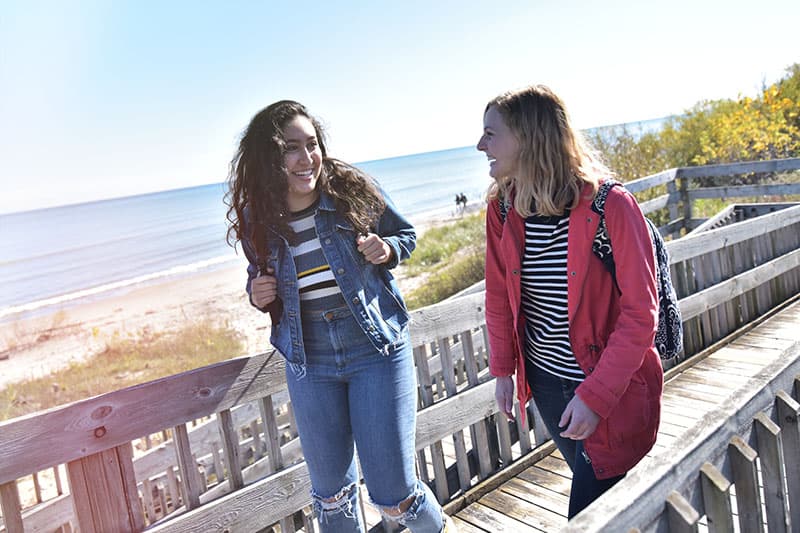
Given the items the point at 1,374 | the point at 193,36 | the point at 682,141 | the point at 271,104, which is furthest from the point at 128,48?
the point at 271,104

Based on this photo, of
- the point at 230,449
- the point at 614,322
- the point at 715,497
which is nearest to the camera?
the point at 715,497

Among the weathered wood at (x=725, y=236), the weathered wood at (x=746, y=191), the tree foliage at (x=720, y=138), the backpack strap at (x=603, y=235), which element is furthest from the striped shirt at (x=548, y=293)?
the tree foliage at (x=720, y=138)

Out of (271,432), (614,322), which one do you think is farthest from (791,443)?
(271,432)

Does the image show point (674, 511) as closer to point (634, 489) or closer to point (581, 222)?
point (634, 489)

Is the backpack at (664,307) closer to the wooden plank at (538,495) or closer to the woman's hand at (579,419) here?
the woman's hand at (579,419)

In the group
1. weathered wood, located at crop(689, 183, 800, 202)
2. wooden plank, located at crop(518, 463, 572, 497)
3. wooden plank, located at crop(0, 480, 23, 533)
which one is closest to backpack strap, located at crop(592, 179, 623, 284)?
wooden plank, located at crop(0, 480, 23, 533)

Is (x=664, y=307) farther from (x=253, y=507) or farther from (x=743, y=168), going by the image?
(x=743, y=168)

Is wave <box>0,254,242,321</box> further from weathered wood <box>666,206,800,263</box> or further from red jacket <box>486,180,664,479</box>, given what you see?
red jacket <box>486,180,664,479</box>

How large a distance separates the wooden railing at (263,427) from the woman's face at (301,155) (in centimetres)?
74

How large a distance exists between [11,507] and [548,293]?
69.0 inches

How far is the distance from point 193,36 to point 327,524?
255 feet

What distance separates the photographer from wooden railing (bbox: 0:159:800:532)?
198 centimetres

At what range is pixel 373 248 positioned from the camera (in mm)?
2191

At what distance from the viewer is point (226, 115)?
8656cm
